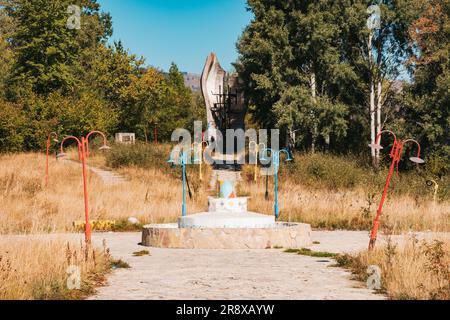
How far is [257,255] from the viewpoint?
1689 centimetres

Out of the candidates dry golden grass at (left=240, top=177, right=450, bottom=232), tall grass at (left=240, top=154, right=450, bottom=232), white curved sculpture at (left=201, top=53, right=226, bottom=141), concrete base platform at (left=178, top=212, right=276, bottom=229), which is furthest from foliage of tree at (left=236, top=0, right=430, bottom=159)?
concrete base platform at (left=178, top=212, right=276, bottom=229)

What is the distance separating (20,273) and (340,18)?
35.5 m

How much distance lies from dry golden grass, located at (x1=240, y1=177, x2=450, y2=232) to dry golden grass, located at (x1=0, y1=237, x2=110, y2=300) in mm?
11870

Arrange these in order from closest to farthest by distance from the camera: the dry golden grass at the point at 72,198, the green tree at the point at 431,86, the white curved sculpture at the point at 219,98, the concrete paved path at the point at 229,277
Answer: the concrete paved path at the point at 229,277, the dry golden grass at the point at 72,198, the green tree at the point at 431,86, the white curved sculpture at the point at 219,98

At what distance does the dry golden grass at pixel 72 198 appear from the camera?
82.3ft

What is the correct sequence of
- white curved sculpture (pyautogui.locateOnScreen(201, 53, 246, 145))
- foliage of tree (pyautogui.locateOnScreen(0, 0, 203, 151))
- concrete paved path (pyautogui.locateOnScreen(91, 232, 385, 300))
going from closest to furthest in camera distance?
concrete paved path (pyautogui.locateOnScreen(91, 232, 385, 300)) < foliage of tree (pyautogui.locateOnScreen(0, 0, 203, 151)) < white curved sculpture (pyautogui.locateOnScreen(201, 53, 246, 145))

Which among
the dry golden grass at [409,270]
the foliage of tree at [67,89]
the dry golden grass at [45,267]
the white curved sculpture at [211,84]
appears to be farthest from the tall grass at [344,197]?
the foliage of tree at [67,89]

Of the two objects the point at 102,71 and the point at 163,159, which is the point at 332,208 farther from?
the point at 102,71

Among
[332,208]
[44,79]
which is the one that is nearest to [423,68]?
[332,208]

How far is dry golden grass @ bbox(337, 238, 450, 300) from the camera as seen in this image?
34.9ft

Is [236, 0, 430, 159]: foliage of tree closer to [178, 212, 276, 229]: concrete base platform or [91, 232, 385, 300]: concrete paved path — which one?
[178, 212, 276, 229]: concrete base platform

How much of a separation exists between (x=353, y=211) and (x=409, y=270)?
49.4 ft

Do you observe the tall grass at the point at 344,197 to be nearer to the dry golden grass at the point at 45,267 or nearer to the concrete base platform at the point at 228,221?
the concrete base platform at the point at 228,221

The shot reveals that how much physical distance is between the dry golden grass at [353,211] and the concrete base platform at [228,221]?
525cm
